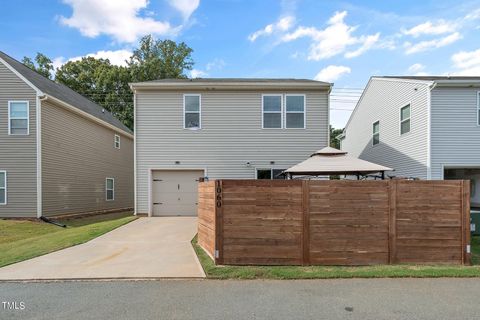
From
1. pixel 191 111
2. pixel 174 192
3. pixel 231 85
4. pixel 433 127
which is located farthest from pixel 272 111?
pixel 433 127

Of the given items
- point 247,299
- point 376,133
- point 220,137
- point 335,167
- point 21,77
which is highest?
point 21,77

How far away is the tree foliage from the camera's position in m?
32.2

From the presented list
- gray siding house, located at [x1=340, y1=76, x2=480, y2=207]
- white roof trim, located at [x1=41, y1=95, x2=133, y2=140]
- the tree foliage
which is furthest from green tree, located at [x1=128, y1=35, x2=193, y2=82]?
gray siding house, located at [x1=340, y1=76, x2=480, y2=207]

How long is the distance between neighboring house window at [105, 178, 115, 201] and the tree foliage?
43.0ft

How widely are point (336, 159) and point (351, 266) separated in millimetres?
4141

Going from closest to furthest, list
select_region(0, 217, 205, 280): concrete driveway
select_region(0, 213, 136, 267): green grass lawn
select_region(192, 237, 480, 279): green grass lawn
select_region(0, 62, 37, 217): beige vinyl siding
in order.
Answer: select_region(192, 237, 480, 279): green grass lawn, select_region(0, 217, 205, 280): concrete driveway, select_region(0, 213, 136, 267): green grass lawn, select_region(0, 62, 37, 217): beige vinyl siding

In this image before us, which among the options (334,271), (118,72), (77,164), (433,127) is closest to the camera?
(334,271)

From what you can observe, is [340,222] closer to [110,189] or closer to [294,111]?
[294,111]

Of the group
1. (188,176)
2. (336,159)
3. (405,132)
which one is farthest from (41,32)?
(405,132)

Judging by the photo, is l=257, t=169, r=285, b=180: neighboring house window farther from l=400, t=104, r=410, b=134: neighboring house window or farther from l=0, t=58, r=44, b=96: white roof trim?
l=0, t=58, r=44, b=96: white roof trim

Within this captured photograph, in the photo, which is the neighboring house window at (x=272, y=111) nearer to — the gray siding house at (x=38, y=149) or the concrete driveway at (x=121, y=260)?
the concrete driveway at (x=121, y=260)

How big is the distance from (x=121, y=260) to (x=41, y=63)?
1305 inches

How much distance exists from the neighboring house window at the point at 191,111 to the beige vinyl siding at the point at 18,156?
651cm

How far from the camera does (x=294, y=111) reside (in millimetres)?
14211
